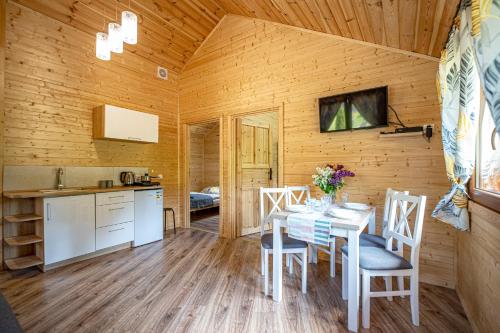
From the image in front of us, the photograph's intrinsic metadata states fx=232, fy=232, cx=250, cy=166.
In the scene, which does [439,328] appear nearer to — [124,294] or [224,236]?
[124,294]

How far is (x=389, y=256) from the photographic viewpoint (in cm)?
184

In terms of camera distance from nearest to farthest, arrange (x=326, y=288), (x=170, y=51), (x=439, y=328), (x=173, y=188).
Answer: (x=439, y=328) → (x=326, y=288) → (x=170, y=51) → (x=173, y=188)

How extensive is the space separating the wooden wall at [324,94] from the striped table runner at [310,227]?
125cm

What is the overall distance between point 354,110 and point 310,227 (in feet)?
5.65

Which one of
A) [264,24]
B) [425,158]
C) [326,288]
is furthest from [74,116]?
[425,158]

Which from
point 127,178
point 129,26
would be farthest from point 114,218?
point 129,26

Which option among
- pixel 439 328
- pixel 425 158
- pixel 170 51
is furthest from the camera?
pixel 170 51

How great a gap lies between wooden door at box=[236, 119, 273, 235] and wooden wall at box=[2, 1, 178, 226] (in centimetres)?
172

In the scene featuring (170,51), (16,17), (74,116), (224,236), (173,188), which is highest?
(170,51)

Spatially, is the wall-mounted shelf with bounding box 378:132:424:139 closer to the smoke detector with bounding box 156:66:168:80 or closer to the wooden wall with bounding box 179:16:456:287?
the wooden wall with bounding box 179:16:456:287

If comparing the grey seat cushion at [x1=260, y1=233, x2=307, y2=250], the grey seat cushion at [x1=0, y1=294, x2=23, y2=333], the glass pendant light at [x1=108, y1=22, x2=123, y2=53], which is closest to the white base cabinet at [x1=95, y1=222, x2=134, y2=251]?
the grey seat cushion at [x1=0, y1=294, x2=23, y2=333]

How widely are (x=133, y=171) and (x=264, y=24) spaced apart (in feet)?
10.9

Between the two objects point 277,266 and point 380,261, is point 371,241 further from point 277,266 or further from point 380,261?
point 277,266

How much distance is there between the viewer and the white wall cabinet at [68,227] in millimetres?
2682
